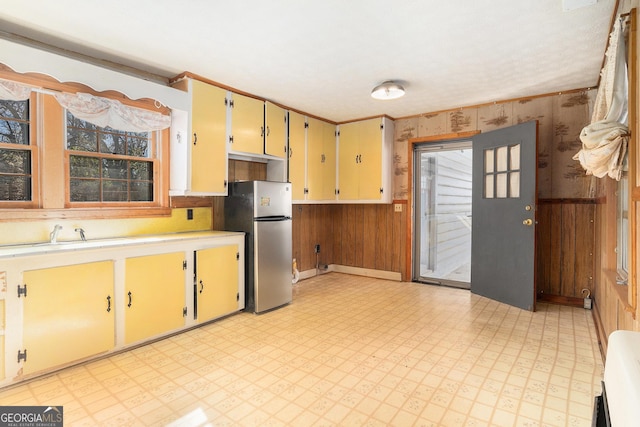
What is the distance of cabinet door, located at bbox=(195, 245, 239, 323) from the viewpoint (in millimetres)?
3148

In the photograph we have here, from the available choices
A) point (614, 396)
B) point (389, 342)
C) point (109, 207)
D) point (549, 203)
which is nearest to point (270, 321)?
point (389, 342)

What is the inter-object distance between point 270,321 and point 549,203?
138 inches

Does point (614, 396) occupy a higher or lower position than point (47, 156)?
lower

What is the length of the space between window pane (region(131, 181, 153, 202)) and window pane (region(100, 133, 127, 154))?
1.08 ft

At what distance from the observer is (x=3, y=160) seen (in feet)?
8.02

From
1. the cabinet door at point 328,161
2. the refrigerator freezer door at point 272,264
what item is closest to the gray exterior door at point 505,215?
the cabinet door at point 328,161

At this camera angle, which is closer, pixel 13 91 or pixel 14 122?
pixel 13 91

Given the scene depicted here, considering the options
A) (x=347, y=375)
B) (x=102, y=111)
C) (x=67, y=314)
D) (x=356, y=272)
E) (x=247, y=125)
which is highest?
(x=247, y=125)

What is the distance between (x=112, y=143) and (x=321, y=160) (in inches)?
109

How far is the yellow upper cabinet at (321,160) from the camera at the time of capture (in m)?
4.75

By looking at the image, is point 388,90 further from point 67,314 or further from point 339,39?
point 67,314

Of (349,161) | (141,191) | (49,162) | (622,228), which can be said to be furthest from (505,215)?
(49,162)

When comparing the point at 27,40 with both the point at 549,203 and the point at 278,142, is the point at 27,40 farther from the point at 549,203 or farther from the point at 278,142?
the point at 549,203

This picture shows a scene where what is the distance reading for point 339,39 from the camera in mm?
2549
